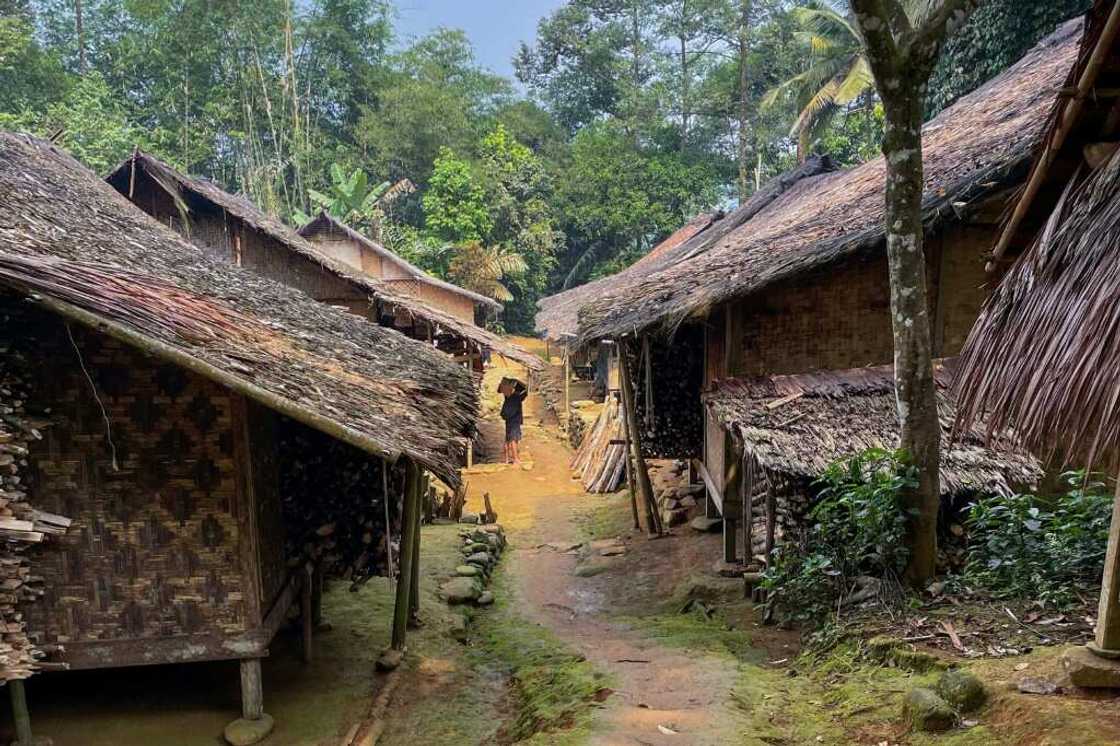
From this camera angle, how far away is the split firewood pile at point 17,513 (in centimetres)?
441

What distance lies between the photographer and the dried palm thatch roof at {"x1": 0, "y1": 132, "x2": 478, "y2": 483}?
4.37 metres

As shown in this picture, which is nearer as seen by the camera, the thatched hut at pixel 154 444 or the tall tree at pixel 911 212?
the thatched hut at pixel 154 444

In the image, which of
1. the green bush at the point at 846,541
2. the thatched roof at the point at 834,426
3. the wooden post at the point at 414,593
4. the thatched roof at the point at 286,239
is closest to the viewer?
the green bush at the point at 846,541

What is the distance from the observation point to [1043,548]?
5.32 m

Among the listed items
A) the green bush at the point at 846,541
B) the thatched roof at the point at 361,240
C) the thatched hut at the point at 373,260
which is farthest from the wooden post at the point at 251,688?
the thatched roof at the point at 361,240

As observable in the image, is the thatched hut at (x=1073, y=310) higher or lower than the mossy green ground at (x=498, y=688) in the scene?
higher

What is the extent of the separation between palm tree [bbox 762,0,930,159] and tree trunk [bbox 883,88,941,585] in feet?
62.5

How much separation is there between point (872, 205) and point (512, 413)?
33.7 feet

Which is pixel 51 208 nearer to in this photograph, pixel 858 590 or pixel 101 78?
pixel 858 590

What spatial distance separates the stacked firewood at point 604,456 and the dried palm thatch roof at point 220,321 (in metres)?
6.54

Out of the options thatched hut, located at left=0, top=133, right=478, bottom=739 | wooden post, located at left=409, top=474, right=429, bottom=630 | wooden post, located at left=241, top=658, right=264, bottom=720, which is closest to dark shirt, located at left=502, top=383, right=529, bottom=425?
wooden post, located at left=409, top=474, right=429, bottom=630

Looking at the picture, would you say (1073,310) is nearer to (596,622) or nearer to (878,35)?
(878,35)

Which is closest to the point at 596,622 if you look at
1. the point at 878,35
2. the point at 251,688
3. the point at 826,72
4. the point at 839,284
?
the point at 251,688

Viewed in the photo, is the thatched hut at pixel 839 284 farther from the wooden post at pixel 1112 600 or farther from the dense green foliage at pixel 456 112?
the dense green foliage at pixel 456 112
